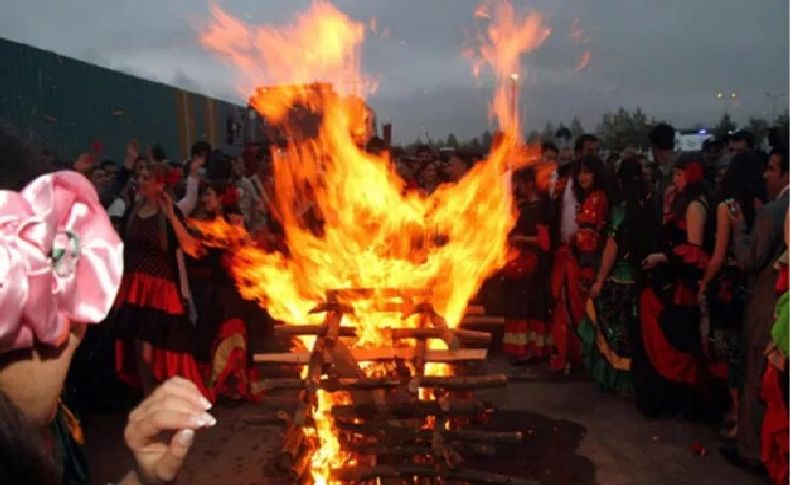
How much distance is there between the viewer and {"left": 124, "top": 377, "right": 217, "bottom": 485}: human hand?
1.65 meters

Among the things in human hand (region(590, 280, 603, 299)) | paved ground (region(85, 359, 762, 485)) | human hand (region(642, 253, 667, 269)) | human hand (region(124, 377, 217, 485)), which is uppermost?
human hand (region(124, 377, 217, 485))

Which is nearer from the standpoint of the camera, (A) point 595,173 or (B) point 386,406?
(B) point 386,406

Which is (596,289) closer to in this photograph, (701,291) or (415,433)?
(701,291)

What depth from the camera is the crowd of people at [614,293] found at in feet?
17.1

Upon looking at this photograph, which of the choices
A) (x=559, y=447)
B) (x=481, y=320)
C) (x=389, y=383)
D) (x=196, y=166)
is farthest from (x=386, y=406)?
(x=196, y=166)

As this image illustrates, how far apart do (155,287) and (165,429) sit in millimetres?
4874

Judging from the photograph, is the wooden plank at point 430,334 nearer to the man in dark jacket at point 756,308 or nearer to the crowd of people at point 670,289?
the crowd of people at point 670,289

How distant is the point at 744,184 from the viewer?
585 centimetres

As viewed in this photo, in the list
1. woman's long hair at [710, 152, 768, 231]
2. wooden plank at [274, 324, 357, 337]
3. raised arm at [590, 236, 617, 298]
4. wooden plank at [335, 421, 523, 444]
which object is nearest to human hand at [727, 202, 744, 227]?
woman's long hair at [710, 152, 768, 231]

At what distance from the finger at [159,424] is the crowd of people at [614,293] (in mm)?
3461

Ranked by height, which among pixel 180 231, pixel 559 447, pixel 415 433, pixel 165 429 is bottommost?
pixel 559 447

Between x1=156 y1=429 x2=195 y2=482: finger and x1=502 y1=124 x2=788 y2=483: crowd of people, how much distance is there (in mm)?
3778

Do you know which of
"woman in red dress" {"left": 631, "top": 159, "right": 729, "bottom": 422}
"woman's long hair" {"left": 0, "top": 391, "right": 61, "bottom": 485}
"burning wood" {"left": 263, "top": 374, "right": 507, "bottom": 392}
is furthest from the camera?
"woman in red dress" {"left": 631, "top": 159, "right": 729, "bottom": 422}

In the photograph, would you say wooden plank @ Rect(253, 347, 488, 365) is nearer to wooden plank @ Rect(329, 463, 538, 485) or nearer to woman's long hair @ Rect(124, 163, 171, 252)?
wooden plank @ Rect(329, 463, 538, 485)
